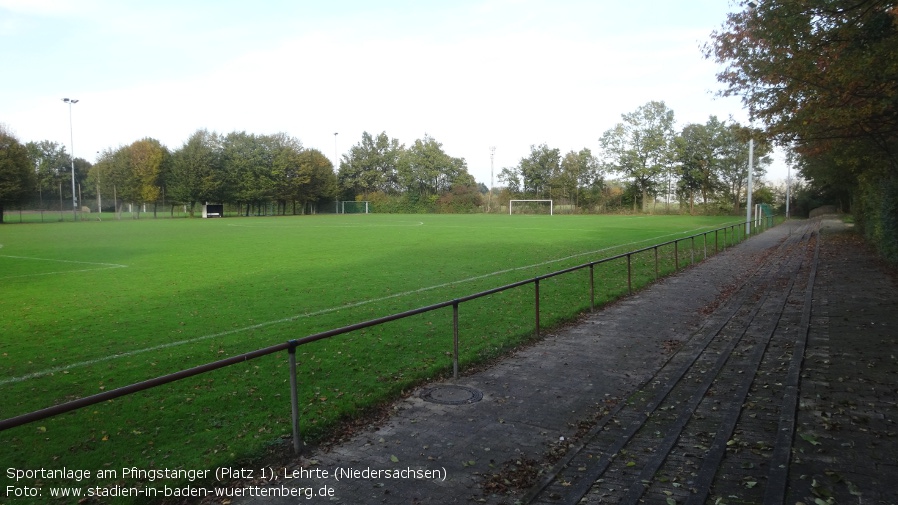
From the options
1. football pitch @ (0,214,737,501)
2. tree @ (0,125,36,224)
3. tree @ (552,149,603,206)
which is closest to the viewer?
football pitch @ (0,214,737,501)

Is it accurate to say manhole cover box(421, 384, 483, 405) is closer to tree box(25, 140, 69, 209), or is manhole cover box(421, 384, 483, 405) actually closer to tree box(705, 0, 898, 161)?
tree box(705, 0, 898, 161)

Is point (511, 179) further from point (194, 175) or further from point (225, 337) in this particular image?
point (225, 337)

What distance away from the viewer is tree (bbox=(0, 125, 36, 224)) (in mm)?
54062

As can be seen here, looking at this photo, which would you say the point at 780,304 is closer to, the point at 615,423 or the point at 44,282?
the point at 615,423

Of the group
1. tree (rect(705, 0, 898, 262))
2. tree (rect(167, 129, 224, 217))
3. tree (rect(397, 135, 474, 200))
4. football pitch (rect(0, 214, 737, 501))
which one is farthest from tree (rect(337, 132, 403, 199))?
tree (rect(705, 0, 898, 262))

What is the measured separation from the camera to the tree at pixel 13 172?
54.1m

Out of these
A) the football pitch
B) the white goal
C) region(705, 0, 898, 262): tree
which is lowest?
the football pitch

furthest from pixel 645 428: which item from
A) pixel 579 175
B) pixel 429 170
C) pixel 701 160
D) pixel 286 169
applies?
pixel 429 170

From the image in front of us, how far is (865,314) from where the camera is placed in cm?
1080

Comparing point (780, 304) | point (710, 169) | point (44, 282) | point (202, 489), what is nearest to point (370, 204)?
point (710, 169)

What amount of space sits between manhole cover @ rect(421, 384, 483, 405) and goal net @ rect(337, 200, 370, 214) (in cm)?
9145

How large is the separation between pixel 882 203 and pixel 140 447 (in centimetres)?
2378

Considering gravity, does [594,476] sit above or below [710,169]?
below

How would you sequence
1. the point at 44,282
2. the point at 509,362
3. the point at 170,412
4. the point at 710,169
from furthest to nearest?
the point at 710,169, the point at 44,282, the point at 509,362, the point at 170,412
